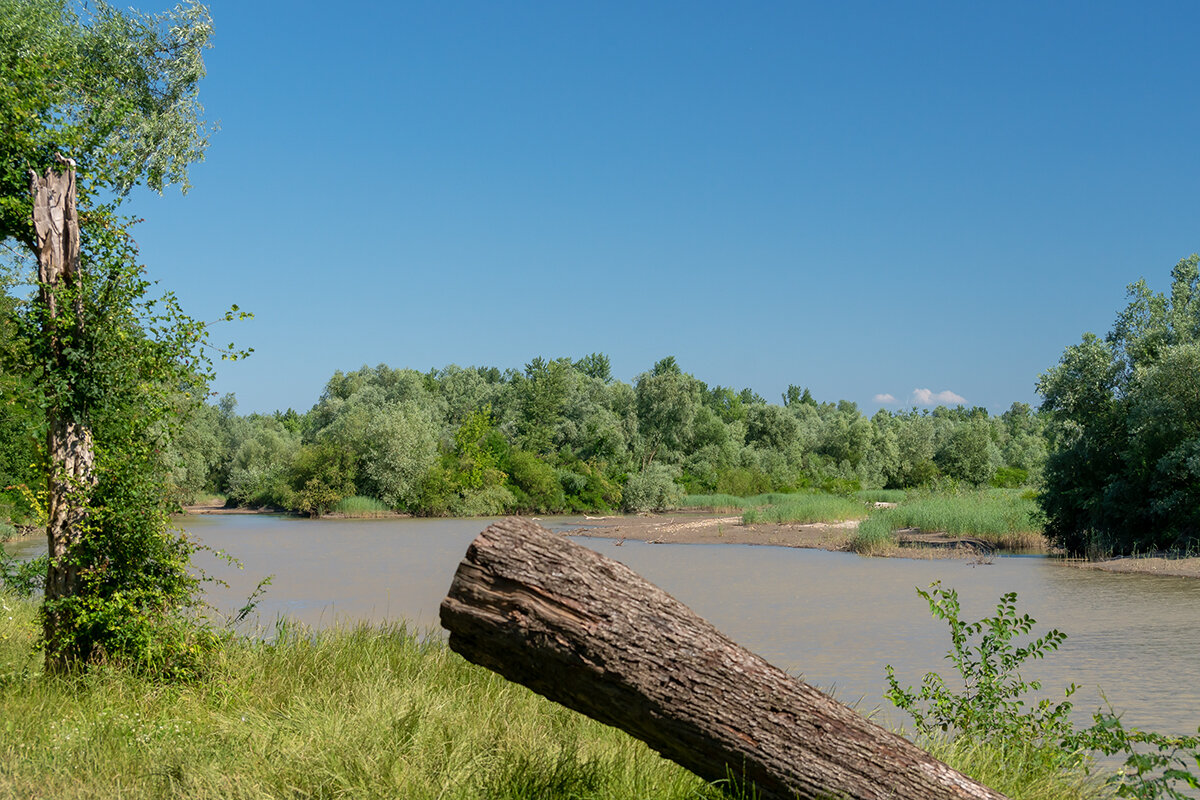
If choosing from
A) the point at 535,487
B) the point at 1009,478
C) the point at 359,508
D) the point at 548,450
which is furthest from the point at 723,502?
the point at 1009,478

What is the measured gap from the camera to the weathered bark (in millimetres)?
3375

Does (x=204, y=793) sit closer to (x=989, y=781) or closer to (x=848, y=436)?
(x=989, y=781)

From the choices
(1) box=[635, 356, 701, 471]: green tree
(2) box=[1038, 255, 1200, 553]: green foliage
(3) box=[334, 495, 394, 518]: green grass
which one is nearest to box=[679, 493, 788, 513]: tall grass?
(1) box=[635, 356, 701, 471]: green tree

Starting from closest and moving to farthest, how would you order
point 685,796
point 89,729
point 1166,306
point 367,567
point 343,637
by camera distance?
1. point 685,796
2. point 89,729
3. point 343,637
4. point 367,567
5. point 1166,306

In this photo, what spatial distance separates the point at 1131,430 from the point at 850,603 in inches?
411

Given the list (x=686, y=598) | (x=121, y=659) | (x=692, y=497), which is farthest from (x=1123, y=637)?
(x=692, y=497)

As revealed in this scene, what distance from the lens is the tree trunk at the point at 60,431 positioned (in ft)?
19.9

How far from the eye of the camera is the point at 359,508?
46188mm

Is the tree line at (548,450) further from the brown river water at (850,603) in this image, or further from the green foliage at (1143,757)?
the green foliage at (1143,757)

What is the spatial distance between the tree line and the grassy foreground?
116 ft

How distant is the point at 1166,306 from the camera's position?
24906 millimetres

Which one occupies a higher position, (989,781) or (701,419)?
(701,419)

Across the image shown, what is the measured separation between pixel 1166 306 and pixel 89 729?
2758cm

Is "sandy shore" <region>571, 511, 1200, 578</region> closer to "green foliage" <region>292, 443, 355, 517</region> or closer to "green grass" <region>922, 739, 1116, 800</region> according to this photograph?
"green foliage" <region>292, 443, 355, 517</region>
